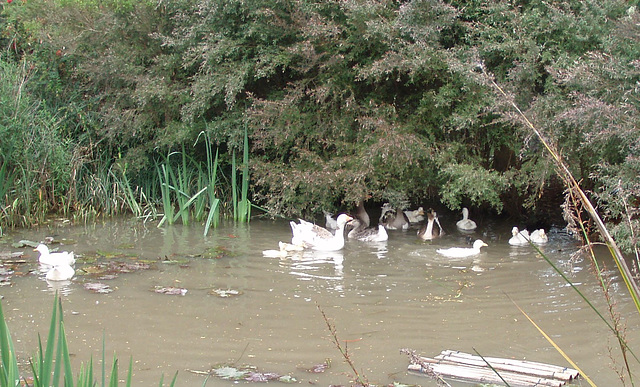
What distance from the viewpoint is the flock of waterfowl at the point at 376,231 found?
30.1 ft

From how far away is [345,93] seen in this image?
35.5 ft

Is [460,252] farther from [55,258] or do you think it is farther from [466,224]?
[55,258]

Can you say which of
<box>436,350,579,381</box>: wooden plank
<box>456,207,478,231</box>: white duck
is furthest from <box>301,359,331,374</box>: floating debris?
<box>456,207,478,231</box>: white duck

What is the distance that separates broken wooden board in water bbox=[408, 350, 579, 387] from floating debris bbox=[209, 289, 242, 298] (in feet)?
8.33

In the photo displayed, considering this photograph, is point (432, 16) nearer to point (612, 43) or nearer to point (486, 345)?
point (612, 43)

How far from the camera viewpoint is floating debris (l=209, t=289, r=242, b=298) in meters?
6.84

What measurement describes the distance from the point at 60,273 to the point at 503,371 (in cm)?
481

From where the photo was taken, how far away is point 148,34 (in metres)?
11.8

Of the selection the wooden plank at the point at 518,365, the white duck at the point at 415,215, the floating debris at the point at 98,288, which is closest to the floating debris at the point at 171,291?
the floating debris at the point at 98,288

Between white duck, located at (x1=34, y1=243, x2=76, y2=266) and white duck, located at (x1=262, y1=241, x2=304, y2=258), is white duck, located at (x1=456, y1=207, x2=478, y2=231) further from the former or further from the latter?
white duck, located at (x1=34, y1=243, x2=76, y2=266)

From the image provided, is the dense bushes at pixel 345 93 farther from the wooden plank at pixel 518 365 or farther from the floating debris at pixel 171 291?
the floating debris at pixel 171 291

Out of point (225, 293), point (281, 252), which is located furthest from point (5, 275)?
point (281, 252)

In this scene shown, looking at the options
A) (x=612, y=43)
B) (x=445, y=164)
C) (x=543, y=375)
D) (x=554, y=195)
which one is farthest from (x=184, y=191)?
(x=543, y=375)

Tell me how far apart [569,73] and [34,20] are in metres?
9.73
